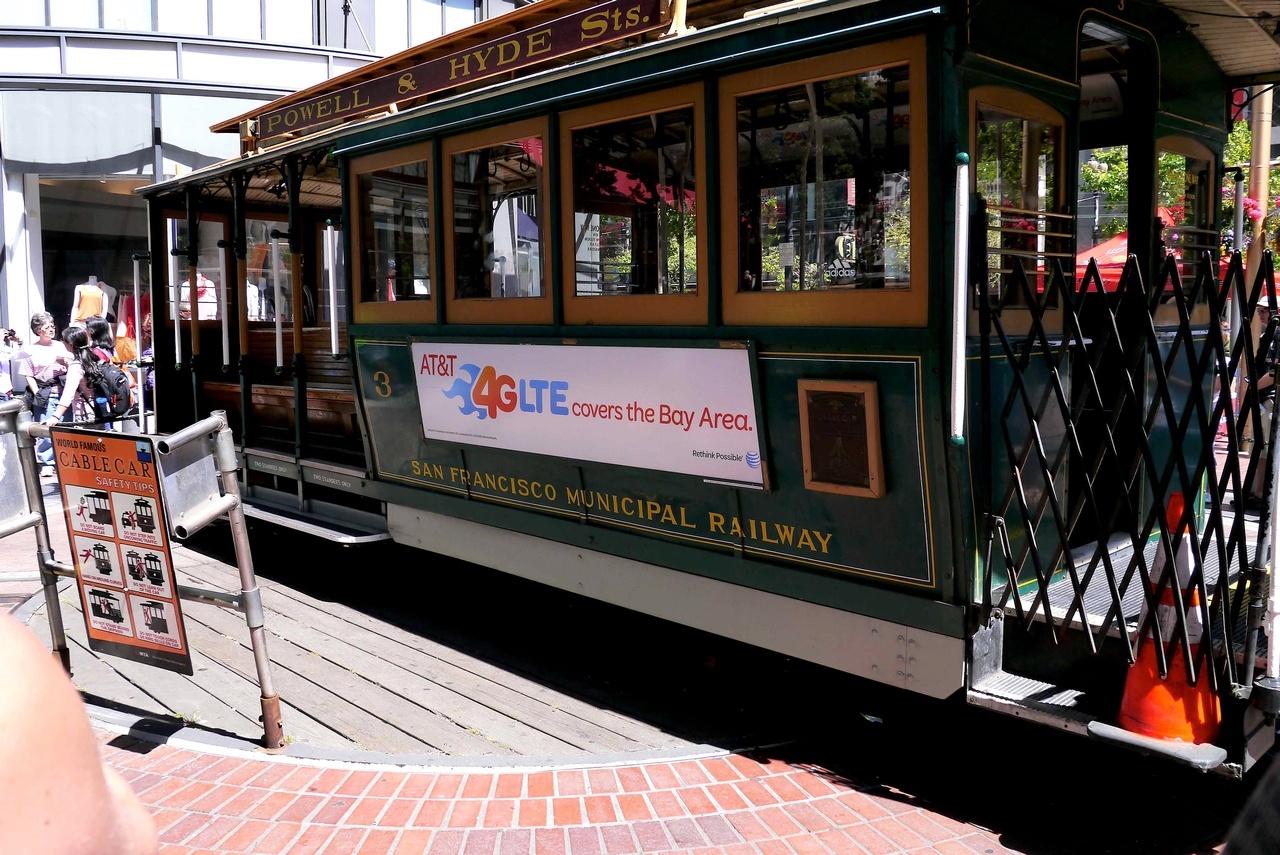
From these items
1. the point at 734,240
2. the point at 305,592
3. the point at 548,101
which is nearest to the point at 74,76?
the point at 305,592

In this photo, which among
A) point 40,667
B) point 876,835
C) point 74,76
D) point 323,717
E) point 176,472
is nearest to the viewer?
point 40,667

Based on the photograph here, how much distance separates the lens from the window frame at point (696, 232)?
4.46 metres

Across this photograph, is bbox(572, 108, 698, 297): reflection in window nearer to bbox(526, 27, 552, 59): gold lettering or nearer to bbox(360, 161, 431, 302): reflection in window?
bbox(526, 27, 552, 59): gold lettering

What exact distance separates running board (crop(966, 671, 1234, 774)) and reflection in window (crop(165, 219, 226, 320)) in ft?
22.2

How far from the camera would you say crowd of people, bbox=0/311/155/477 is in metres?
11.4

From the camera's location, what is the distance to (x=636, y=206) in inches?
189

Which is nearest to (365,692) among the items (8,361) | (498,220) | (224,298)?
(498,220)

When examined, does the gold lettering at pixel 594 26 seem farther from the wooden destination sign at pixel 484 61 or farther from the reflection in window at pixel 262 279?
the reflection in window at pixel 262 279

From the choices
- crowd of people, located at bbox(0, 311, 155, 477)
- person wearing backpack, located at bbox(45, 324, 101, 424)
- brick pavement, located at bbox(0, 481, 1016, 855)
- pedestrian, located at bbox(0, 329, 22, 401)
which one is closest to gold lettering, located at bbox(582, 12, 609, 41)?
brick pavement, located at bbox(0, 481, 1016, 855)

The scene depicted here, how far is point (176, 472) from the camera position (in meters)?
4.37

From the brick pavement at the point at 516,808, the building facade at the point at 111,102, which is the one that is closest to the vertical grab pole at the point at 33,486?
the brick pavement at the point at 516,808

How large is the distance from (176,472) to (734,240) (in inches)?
96.7

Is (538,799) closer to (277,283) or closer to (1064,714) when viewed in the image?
(1064,714)

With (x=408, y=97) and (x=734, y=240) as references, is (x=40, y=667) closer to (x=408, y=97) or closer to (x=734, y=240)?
(x=734, y=240)
